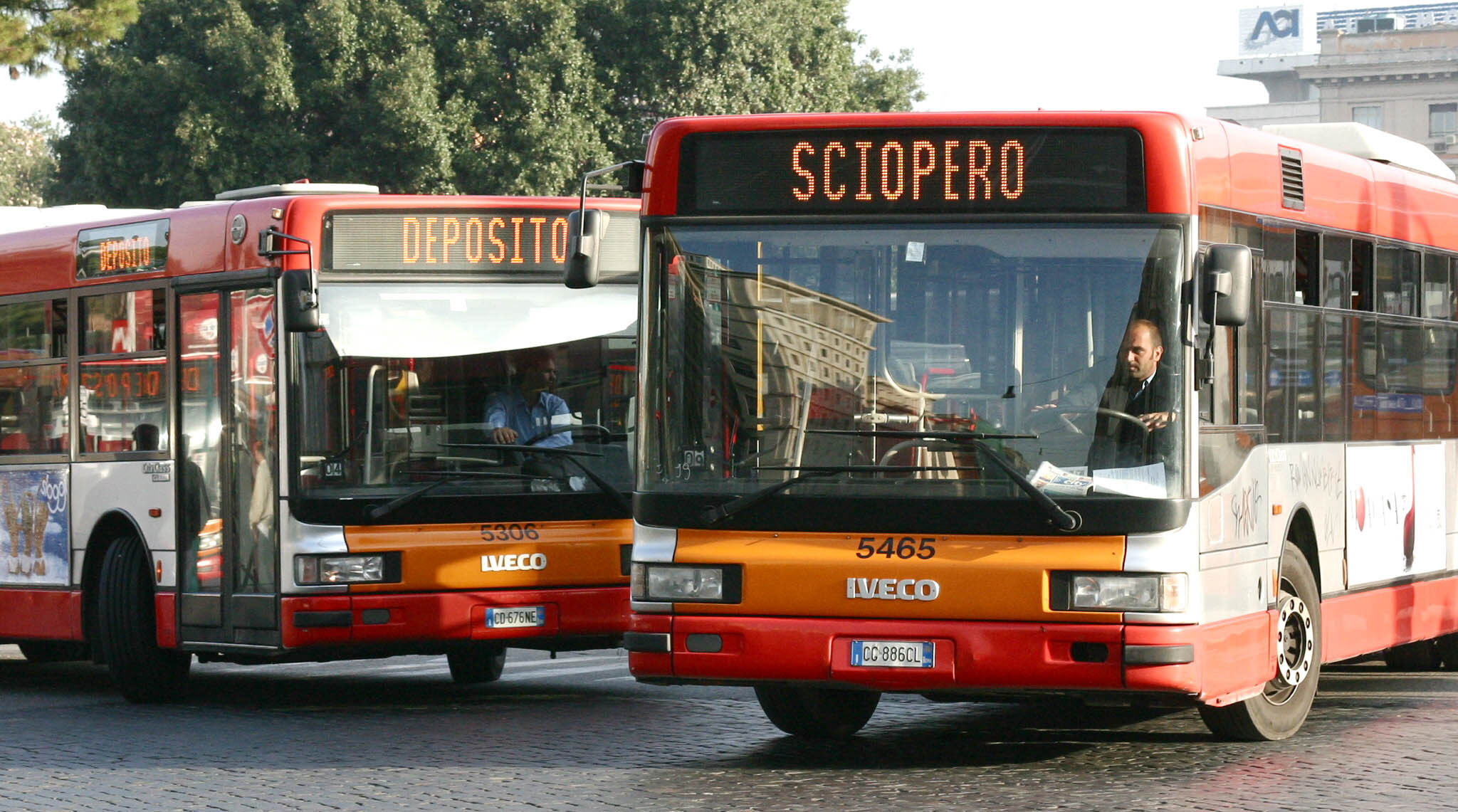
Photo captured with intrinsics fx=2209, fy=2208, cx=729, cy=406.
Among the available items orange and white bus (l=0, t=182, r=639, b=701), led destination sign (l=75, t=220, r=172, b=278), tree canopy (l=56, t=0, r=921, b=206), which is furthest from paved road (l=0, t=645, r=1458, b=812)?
tree canopy (l=56, t=0, r=921, b=206)

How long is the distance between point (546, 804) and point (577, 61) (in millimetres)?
31075

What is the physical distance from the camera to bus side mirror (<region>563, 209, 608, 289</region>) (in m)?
9.35

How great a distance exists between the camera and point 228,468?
477 inches

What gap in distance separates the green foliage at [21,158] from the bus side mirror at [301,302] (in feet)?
228

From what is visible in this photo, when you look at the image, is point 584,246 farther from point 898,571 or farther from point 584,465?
point 584,465

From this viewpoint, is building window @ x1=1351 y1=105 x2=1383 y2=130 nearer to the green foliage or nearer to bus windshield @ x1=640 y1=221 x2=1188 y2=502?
the green foliage

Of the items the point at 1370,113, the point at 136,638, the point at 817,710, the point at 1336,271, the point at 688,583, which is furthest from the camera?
the point at 1370,113

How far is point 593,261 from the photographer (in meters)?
9.40

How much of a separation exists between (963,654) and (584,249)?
7.89 feet

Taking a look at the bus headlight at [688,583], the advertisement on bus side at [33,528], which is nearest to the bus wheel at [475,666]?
the advertisement on bus side at [33,528]

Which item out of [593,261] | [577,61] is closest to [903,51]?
[577,61]

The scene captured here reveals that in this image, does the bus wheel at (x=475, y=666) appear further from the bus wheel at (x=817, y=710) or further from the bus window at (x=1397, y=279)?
the bus window at (x=1397, y=279)

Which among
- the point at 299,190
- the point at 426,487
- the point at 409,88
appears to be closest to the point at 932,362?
the point at 426,487

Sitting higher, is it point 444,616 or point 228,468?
point 228,468
